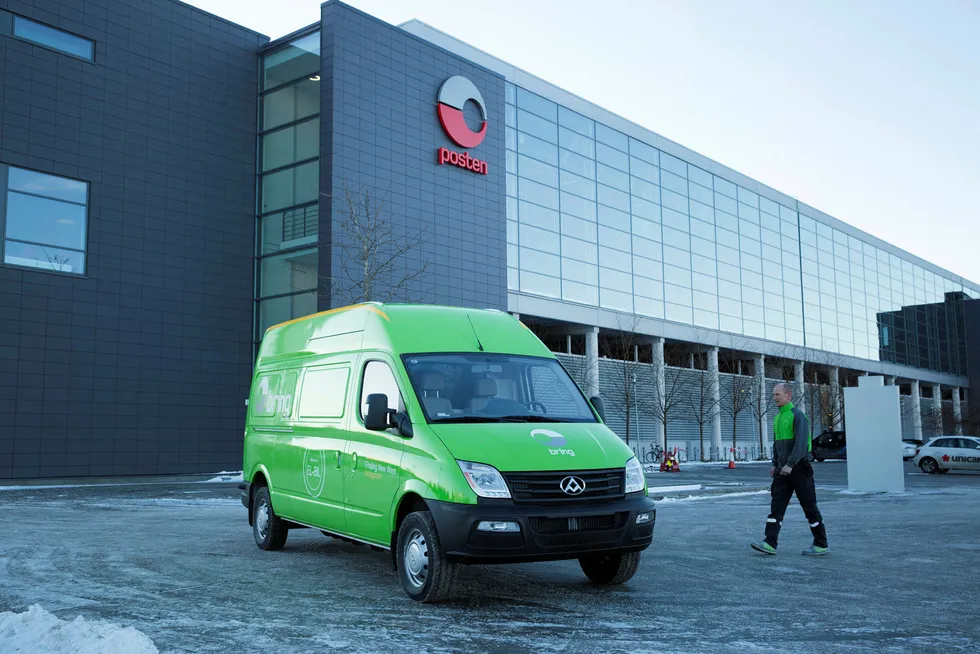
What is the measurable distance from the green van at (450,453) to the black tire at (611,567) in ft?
0.04

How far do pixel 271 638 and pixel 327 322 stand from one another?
4.41m

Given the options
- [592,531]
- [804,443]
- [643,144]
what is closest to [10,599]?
[592,531]

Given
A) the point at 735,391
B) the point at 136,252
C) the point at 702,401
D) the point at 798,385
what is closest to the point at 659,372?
the point at 702,401

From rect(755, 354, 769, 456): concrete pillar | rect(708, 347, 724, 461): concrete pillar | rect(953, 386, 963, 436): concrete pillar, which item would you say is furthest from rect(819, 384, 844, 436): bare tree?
rect(953, 386, 963, 436): concrete pillar

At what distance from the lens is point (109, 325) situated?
91.9ft

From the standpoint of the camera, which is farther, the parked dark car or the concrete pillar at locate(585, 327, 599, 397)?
the parked dark car

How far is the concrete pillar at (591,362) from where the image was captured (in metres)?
42.9

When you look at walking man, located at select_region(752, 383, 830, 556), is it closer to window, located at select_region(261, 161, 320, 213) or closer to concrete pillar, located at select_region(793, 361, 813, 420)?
window, located at select_region(261, 161, 320, 213)

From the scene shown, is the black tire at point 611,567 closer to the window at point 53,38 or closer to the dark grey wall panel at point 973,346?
the window at point 53,38

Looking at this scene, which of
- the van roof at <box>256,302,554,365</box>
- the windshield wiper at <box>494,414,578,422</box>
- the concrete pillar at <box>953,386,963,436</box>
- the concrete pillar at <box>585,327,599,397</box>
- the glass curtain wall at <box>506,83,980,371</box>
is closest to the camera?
the windshield wiper at <box>494,414,578,422</box>

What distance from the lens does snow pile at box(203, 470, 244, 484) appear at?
2668 cm

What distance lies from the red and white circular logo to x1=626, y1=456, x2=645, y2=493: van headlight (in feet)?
91.7

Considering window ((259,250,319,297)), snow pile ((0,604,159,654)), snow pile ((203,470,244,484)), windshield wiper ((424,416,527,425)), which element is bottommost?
snow pile ((203,470,244,484))

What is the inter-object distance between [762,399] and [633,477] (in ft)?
168
